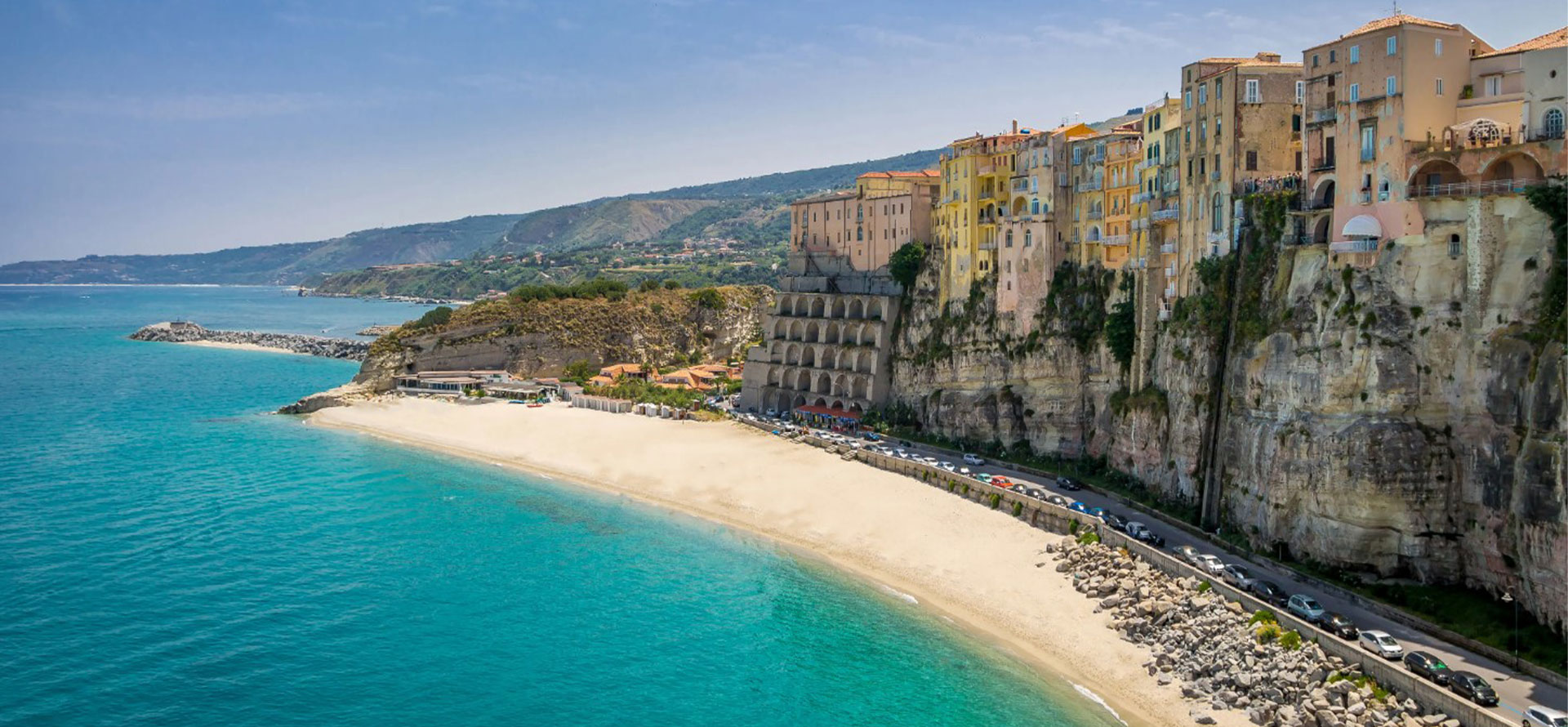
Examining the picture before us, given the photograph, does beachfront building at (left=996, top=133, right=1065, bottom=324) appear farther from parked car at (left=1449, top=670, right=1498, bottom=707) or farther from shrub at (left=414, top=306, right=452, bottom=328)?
shrub at (left=414, top=306, right=452, bottom=328)

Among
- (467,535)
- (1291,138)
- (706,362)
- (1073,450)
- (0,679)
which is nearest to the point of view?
(0,679)

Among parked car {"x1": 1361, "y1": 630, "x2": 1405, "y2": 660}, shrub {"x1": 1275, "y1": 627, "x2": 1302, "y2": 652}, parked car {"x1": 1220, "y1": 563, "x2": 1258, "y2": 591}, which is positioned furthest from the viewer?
parked car {"x1": 1220, "y1": 563, "x2": 1258, "y2": 591}

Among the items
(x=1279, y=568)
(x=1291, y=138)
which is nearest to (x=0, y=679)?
(x=1279, y=568)

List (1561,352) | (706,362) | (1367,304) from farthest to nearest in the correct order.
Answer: (706,362)
(1367,304)
(1561,352)

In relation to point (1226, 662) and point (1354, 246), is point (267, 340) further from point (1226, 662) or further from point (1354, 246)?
point (1226, 662)

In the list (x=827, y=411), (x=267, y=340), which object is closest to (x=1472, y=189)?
(x=827, y=411)

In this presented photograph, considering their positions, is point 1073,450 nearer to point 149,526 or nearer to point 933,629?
point 933,629

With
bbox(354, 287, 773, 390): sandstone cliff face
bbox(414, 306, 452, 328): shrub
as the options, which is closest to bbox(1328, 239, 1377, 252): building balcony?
bbox(354, 287, 773, 390): sandstone cliff face
